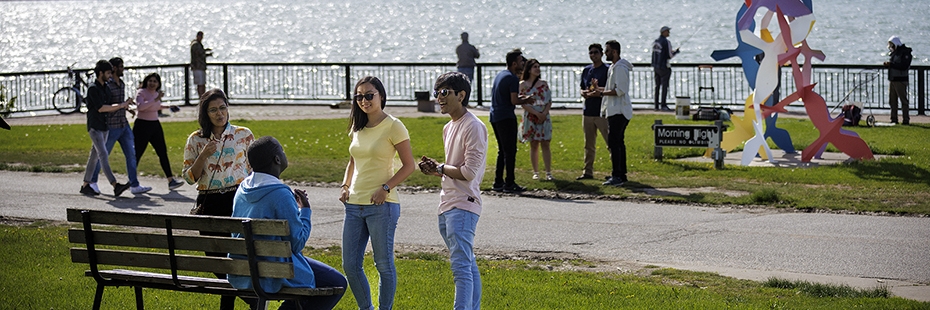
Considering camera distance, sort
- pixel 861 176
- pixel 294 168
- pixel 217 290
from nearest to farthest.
Result: pixel 217 290 < pixel 861 176 < pixel 294 168

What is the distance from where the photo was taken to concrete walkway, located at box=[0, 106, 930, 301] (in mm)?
9461

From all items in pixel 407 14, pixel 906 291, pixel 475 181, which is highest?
pixel 407 14

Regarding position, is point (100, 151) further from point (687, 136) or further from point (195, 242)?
point (195, 242)

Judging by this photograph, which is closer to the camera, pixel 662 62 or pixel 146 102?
pixel 146 102

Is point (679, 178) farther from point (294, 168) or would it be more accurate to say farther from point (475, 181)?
point (475, 181)

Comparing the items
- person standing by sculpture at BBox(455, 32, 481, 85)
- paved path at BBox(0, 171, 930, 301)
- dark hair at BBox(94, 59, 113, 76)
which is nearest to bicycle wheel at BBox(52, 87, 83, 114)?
person standing by sculpture at BBox(455, 32, 481, 85)

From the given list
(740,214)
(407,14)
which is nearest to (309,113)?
(740,214)

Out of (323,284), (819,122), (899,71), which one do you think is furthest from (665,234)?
(899,71)

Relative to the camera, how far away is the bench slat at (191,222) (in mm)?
6293

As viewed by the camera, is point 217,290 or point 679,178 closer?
point 217,290

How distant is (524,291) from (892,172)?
840cm

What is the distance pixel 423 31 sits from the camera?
9194 cm

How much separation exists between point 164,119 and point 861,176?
15123 mm

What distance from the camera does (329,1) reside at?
552 ft
